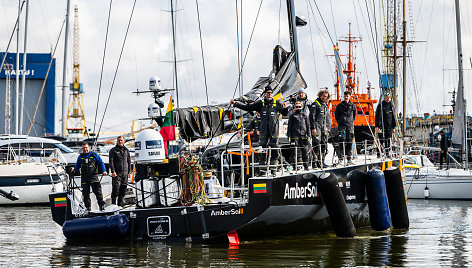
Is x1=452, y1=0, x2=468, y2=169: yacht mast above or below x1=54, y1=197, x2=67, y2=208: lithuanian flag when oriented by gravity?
above

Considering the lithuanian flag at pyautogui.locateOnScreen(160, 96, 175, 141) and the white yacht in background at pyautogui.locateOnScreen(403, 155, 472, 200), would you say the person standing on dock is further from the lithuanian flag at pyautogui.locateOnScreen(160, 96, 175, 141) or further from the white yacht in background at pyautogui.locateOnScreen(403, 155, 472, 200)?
the white yacht in background at pyautogui.locateOnScreen(403, 155, 472, 200)

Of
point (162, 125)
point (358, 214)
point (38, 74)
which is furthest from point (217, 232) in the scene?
point (38, 74)

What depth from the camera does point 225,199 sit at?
43.0 ft

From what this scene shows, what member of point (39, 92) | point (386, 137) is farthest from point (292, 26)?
point (39, 92)

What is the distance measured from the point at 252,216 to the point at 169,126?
2714 mm

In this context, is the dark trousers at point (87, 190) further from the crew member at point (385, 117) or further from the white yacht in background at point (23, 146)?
the white yacht in background at point (23, 146)

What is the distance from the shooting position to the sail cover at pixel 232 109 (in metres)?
14.7

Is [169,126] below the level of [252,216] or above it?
above

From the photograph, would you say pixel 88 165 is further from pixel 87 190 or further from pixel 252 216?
pixel 252 216

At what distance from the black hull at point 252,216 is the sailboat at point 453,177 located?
590 inches

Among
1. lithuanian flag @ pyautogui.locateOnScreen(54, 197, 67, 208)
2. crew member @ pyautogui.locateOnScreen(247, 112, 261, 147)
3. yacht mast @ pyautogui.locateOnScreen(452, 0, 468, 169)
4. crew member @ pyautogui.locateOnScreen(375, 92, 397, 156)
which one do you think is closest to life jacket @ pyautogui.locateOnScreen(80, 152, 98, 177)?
lithuanian flag @ pyautogui.locateOnScreen(54, 197, 67, 208)

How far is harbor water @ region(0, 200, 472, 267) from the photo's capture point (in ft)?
37.4

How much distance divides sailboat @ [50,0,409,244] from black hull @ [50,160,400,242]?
0.06 feet

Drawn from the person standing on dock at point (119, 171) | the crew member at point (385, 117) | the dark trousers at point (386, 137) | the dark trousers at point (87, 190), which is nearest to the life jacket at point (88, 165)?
the dark trousers at point (87, 190)
